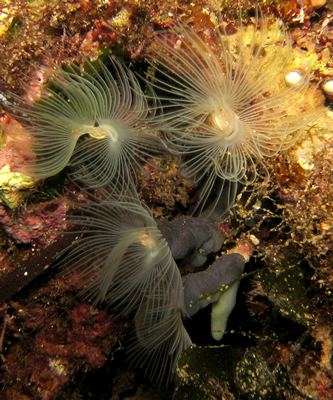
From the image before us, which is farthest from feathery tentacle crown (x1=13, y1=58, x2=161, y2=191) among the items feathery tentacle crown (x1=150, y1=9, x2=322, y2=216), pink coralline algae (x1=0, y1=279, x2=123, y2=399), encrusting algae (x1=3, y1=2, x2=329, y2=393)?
pink coralline algae (x1=0, y1=279, x2=123, y2=399)

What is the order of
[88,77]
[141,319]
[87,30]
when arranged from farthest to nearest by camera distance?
[141,319]
[88,77]
[87,30]

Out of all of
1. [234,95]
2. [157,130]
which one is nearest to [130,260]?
[157,130]

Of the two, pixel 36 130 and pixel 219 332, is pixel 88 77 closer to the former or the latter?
pixel 36 130

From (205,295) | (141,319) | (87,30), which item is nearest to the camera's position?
(87,30)

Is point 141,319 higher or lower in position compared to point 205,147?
lower

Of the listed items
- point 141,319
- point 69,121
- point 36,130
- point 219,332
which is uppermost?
point 69,121

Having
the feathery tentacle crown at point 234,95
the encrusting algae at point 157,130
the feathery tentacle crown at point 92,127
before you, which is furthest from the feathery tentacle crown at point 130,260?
the feathery tentacle crown at point 234,95

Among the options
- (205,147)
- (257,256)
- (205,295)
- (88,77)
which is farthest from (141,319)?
(88,77)
